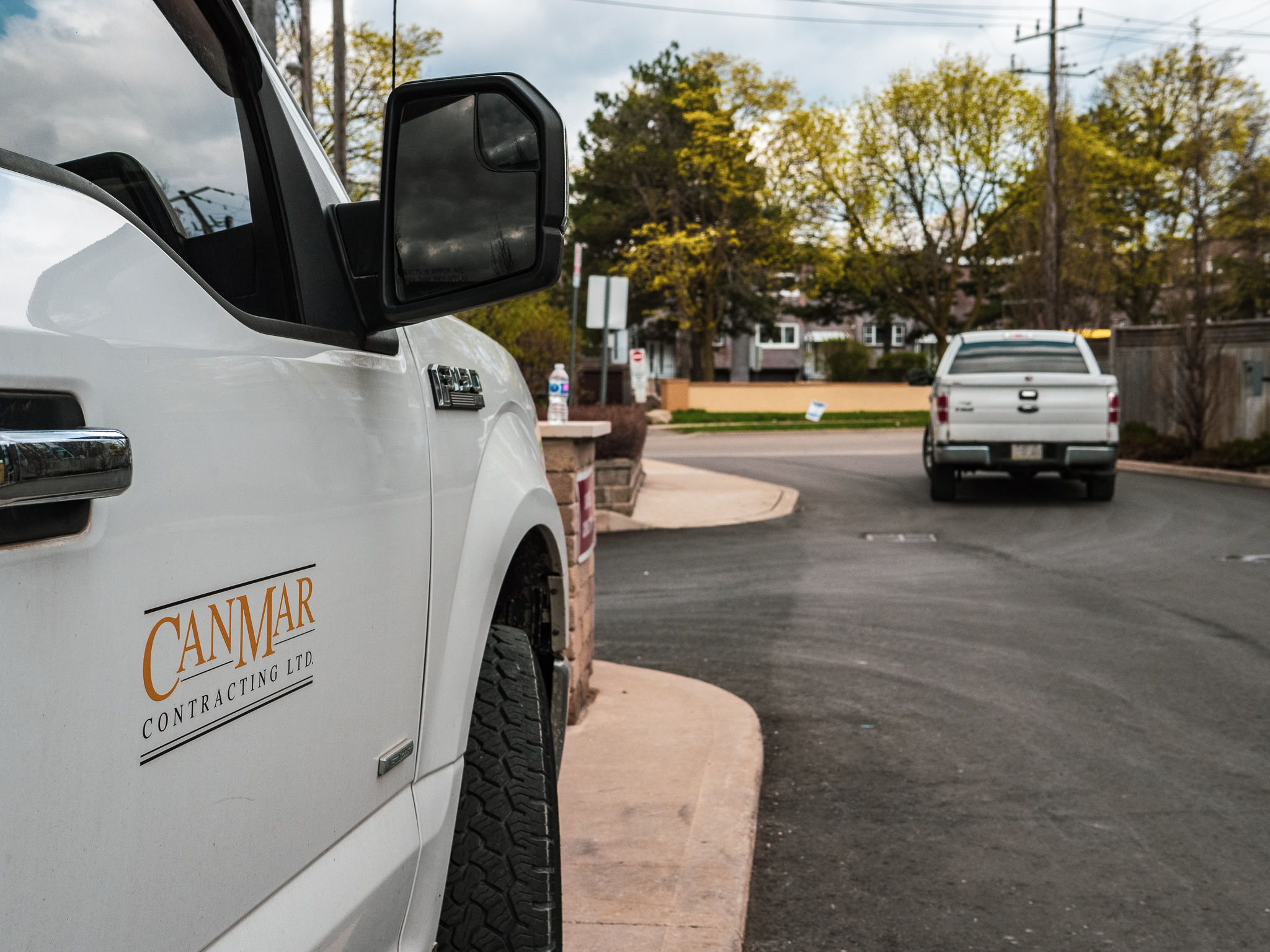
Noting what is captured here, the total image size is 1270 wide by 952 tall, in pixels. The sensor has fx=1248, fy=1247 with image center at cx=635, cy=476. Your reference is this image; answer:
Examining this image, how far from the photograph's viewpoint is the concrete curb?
54.2 feet

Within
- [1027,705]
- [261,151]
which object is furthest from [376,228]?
[1027,705]

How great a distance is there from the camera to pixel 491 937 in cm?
211

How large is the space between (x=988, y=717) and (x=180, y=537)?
4.84 metres

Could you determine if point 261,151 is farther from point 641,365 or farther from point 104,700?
point 641,365

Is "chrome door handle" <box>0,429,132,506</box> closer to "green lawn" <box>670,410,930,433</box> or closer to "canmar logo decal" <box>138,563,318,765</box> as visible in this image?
"canmar logo decal" <box>138,563,318,765</box>

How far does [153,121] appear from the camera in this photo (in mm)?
1539

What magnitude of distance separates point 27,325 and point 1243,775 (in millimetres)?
4759

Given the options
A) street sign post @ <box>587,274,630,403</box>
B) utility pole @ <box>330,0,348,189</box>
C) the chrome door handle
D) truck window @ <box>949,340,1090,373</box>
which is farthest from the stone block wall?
the chrome door handle

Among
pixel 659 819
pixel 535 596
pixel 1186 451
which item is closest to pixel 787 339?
pixel 1186 451

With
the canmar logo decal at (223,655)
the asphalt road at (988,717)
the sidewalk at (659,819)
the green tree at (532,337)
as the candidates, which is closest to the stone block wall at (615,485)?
the asphalt road at (988,717)

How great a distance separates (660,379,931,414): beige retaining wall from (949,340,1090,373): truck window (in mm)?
31532

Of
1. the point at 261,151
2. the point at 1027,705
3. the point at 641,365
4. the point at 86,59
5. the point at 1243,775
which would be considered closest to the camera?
the point at 86,59

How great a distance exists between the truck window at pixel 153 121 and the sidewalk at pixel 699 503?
10803 mm

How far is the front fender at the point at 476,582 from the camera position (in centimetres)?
203
